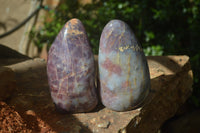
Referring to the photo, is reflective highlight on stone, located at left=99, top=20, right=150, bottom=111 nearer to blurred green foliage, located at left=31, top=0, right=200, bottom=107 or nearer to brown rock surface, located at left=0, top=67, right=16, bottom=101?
brown rock surface, located at left=0, top=67, right=16, bottom=101

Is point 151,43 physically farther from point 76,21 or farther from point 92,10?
point 76,21

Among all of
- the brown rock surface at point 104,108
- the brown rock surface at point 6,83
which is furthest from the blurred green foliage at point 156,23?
the brown rock surface at point 6,83

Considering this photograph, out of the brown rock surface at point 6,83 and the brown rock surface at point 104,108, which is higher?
the brown rock surface at point 6,83

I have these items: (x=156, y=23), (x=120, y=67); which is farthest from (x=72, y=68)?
(x=156, y=23)

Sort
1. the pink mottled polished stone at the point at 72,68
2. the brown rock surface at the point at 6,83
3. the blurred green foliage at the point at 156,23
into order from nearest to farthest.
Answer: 1. the pink mottled polished stone at the point at 72,68
2. the brown rock surface at the point at 6,83
3. the blurred green foliage at the point at 156,23

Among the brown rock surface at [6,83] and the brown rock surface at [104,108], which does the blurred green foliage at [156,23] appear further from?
the brown rock surface at [6,83]

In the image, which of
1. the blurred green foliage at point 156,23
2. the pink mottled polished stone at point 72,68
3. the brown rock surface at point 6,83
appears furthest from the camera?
the blurred green foliage at point 156,23

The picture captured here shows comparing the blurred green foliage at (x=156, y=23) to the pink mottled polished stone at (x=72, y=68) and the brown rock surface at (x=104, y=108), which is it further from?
the pink mottled polished stone at (x=72, y=68)

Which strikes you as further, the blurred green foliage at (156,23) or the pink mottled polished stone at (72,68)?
the blurred green foliage at (156,23)
